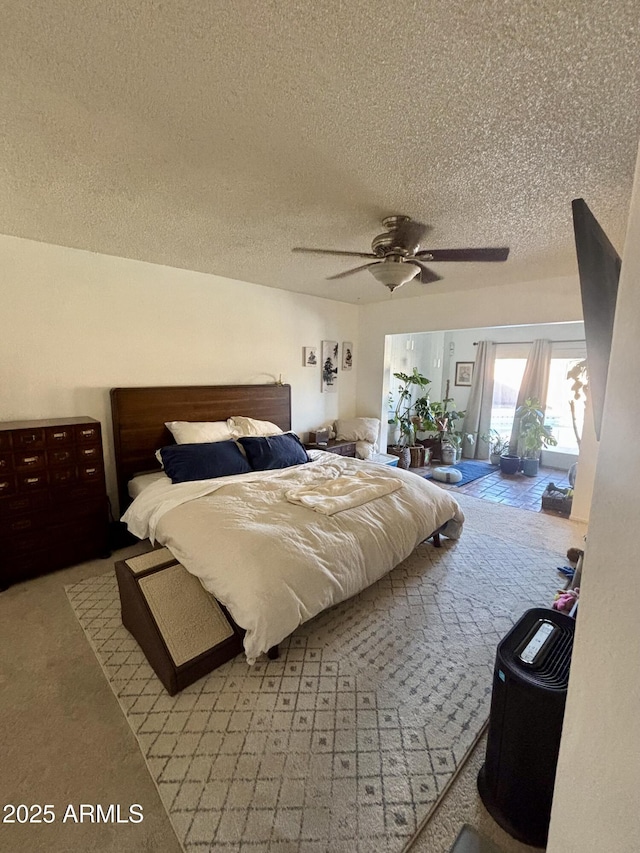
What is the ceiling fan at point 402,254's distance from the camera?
2166 mm

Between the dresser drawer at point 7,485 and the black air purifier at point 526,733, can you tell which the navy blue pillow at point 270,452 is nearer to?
the dresser drawer at point 7,485

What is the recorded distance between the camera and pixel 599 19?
958 millimetres

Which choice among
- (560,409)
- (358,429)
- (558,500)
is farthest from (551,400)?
(358,429)

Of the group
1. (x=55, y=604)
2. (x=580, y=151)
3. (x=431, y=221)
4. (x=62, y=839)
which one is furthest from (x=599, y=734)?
(x=55, y=604)

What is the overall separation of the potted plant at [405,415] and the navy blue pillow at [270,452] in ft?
7.41

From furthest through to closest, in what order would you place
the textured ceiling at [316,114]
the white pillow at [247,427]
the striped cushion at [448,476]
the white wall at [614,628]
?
the striped cushion at [448,476]
the white pillow at [247,427]
the textured ceiling at [316,114]
the white wall at [614,628]

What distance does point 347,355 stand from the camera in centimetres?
521

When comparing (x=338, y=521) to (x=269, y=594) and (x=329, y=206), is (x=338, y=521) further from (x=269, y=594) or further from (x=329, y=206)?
(x=329, y=206)

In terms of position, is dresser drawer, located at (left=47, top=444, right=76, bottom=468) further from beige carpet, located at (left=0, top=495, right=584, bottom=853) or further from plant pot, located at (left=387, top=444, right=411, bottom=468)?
plant pot, located at (left=387, top=444, right=411, bottom=468)

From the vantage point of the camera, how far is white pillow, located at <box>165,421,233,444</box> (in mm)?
3287

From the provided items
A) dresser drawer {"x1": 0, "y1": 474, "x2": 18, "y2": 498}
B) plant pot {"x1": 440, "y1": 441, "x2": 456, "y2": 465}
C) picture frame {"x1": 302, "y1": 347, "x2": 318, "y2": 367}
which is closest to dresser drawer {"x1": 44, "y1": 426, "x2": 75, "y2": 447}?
dresser drawer {"x1": 0, "y1": 474, "x2": 18, "y2": 498}

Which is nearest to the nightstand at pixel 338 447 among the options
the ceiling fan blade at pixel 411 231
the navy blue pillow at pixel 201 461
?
the navy blue pillow at pixel 201 461

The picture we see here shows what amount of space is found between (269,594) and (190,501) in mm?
1032

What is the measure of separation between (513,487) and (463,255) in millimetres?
3852
